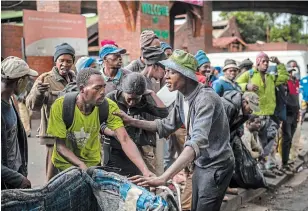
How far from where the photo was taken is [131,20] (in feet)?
47.5

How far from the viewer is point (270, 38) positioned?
4372cm

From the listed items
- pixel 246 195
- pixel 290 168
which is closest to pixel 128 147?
pixel 246 195

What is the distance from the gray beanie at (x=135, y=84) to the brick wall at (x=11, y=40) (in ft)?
30.2

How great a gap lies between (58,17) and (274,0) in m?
15.9

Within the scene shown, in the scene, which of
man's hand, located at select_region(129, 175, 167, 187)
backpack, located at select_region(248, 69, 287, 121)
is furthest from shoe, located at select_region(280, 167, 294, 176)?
man's hand, located at select_region(129, 175, 167, 187)

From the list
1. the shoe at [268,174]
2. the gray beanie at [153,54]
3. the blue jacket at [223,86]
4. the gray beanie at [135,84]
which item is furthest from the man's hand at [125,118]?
the shoe at [268,174]

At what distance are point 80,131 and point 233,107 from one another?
2.06 m

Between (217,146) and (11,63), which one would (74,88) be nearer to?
(11,63)

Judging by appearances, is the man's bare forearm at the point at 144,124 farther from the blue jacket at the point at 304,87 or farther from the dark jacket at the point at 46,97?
the blue jacket at the point at 304,87

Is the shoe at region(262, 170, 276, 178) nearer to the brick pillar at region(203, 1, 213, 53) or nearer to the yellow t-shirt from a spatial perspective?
the yellow t-shirt

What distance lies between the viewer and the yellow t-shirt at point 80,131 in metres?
3.34

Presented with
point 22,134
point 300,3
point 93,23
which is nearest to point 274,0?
point 300,3

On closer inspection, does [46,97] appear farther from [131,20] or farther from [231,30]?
[231,30]

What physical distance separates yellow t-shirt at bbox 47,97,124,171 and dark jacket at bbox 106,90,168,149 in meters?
0.45
